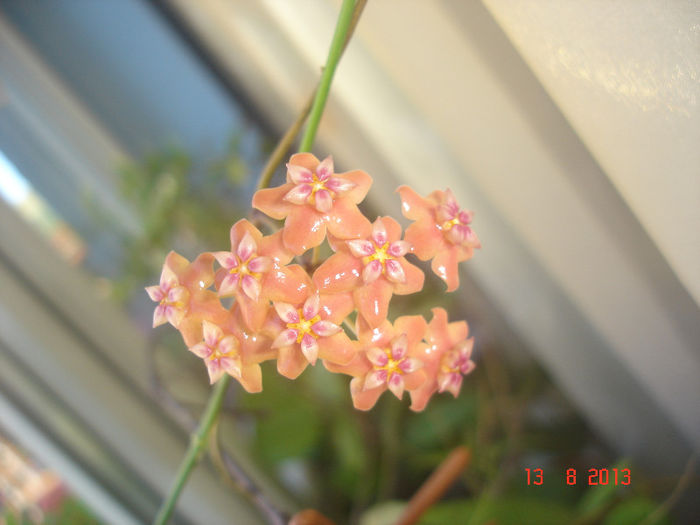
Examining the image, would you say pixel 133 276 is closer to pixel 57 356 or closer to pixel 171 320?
pixel 57 356

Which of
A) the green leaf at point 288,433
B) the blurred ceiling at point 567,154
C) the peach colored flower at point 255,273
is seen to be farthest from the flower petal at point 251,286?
the green leaf at point 288,433

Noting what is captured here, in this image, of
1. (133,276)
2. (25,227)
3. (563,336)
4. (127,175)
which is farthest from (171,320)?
(127,175)

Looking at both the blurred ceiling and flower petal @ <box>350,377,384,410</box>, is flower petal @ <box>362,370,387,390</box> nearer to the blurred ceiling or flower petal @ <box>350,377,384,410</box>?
flower petal @ <box>350,377,384,410</box>

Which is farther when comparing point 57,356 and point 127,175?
point 127,175

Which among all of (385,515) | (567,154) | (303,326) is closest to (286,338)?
(303,326)

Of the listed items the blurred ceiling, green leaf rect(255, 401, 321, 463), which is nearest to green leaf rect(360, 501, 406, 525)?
green leaf rect(255, 401, 321, 463)

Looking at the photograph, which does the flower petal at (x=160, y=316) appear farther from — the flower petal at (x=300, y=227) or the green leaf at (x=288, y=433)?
the green leaf at (x=288, y=433)
